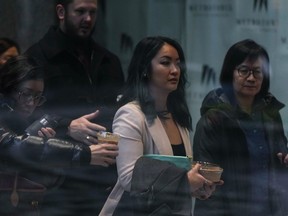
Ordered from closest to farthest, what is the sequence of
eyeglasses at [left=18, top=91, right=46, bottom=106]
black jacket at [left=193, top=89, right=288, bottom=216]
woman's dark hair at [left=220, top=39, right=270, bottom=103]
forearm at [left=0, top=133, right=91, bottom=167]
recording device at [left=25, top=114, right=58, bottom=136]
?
forearm at [left=0, top=133, right=91, bottom=167], recording device at [left=25, top=114, right=58, bottom=136], eyeglasses at [left=18, top=91, right=46, bottom=106], black jacket at [left=193, top=89, right=288, bottom=216], woman's dark hair at [left=220, top=39, right=270, bottom=103]

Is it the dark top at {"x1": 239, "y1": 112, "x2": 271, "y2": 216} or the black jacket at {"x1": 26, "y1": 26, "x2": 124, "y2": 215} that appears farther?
the dark top at {"x1": 239, "y1": 112, "x2": 271, "y2": 216}

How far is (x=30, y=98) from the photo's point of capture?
4.59m

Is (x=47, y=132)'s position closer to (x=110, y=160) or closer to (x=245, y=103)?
(x=110, y=160)

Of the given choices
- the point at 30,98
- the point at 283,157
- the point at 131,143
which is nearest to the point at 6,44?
the point at 30,98

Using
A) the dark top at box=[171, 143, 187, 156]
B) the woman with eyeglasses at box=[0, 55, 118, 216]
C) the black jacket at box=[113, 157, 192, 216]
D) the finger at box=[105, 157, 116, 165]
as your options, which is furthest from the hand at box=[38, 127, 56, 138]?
the dark top at box=[171, 143, 187, 156]

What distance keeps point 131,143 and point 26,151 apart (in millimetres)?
499

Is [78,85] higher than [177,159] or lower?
higher

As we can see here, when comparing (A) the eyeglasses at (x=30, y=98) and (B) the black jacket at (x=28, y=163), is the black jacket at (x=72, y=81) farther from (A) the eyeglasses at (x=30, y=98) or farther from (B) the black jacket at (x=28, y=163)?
(B) the black jacket at (x=28, y=163)

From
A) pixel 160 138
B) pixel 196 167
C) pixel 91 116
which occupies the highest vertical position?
pixel 91 116

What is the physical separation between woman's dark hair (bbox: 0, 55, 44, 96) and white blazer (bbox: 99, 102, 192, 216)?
441mm

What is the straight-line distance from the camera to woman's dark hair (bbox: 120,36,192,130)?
4676 mm

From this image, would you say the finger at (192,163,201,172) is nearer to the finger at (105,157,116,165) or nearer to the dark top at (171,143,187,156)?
the dark top at (171,143,187,156)

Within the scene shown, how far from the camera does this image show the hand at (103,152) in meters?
4.37

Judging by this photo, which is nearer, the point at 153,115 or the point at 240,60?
the point at 153,115
